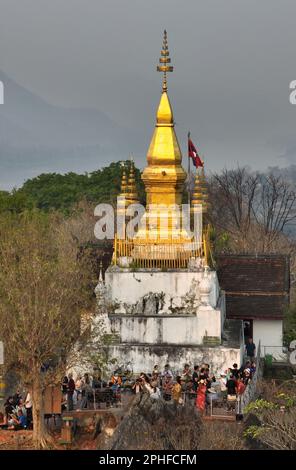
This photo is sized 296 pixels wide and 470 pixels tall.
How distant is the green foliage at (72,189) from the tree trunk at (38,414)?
34.1 metres

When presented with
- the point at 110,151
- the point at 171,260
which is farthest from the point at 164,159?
the point at 110,151

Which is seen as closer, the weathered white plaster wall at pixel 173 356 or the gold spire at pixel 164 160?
the weathered white plaster wall at pixel 173 356

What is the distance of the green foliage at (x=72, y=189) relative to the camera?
6175 cm

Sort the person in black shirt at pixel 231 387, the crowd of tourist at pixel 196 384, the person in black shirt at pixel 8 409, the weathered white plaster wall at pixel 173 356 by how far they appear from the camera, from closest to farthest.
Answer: the person in black shirt at pixel 8 409 < the crowd of tourist at pixel 196 384 < the person in black shirt at pixel 231 387 < the weathered white plaster wall at pixel 173 356

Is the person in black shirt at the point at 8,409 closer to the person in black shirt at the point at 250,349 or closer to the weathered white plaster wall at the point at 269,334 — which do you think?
the person in black shirt at the point at 250,349

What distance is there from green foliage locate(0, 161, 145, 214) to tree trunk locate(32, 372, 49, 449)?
3413cm

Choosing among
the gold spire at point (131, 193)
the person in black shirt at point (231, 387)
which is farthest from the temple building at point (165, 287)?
the person in black shirt at point (231, 387)

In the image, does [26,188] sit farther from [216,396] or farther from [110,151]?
[110,151]

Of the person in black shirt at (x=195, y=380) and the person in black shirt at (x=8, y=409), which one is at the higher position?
the person in black shirt at (x=195, y=380)

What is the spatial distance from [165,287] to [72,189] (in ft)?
107

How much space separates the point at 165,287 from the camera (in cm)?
3175

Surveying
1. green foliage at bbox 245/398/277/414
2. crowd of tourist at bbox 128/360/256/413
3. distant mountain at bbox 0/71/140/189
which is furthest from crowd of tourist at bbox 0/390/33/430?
distant mountain at bbox 0/71/140/189

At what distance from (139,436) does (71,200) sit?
4010 centimetres
